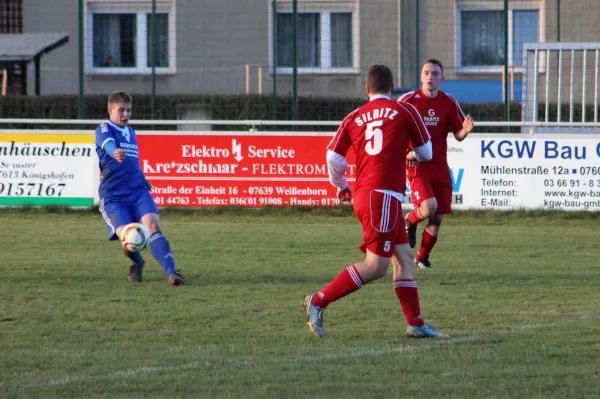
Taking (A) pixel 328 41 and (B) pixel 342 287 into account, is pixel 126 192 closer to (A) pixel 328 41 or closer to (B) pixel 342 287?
(B) pixel 342 287

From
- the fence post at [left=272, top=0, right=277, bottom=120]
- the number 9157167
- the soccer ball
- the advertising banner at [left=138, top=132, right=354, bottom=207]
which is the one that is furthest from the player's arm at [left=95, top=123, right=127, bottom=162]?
the fence post at [left=272, top=0, right=277, bottom=120]

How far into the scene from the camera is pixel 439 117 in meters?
10.1

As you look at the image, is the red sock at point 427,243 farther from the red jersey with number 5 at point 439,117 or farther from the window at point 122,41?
the window at point 122,41

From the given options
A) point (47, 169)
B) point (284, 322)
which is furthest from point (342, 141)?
point (47, 169)

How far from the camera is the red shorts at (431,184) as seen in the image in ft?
33.0

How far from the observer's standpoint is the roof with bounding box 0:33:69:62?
21.2 metres

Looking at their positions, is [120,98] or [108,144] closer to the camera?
[108,144]

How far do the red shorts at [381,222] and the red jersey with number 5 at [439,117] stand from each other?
10.8ft

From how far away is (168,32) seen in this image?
2022 cm

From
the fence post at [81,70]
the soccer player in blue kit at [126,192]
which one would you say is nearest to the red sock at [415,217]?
the soccer player in blue kit at [126,192]

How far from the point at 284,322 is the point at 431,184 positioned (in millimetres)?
3070

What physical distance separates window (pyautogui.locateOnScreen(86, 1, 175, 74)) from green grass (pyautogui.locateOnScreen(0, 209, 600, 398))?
7.26 m

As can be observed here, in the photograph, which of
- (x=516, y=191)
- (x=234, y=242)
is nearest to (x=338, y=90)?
(x=516, y=191)

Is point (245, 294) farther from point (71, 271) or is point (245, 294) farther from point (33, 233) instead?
point (33, 233)
